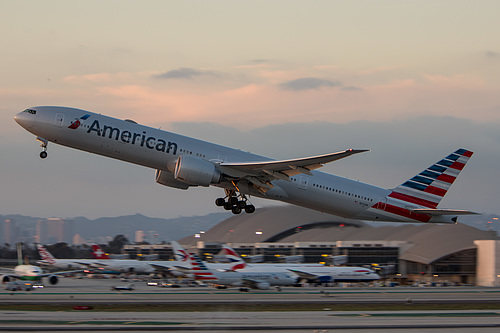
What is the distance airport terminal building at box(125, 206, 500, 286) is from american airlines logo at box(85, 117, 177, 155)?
180ft

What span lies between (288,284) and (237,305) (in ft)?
69.0

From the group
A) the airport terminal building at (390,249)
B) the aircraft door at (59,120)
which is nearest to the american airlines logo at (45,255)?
the airport terminal building at (390,249)

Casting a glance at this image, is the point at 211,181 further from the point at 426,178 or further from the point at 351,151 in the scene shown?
the point at 426,178

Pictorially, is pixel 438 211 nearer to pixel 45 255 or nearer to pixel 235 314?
pixel 235 314

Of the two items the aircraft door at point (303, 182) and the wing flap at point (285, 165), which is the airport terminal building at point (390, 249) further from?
the wing flap at point (285, 165)

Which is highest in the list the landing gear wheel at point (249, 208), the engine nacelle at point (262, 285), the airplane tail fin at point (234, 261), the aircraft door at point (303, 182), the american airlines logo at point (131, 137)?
the american airlines logo at point (131, 137)

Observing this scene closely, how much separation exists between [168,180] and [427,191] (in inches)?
814

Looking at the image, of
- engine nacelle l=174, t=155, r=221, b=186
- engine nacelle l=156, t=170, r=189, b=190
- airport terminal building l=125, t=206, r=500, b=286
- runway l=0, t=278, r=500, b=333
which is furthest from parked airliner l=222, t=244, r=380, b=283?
engine nacelle l=174, t=155, r=221, b=186

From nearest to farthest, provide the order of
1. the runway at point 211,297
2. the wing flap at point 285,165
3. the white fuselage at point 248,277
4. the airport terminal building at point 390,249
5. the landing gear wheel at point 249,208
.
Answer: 1. the wing flap at point 285,165
2. the landing gear wheel at point 249,208
3. the runway at point 211,297
4. the white fuselage at point 248,277
5. the airport terminal building at point 390,249

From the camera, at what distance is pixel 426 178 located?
170ft

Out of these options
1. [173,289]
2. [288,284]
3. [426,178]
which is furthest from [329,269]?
[426,178]

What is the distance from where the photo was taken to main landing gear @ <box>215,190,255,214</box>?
47031 mm

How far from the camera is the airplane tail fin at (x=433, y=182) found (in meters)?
51.0

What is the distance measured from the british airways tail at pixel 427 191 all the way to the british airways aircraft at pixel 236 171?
8 centimetres
